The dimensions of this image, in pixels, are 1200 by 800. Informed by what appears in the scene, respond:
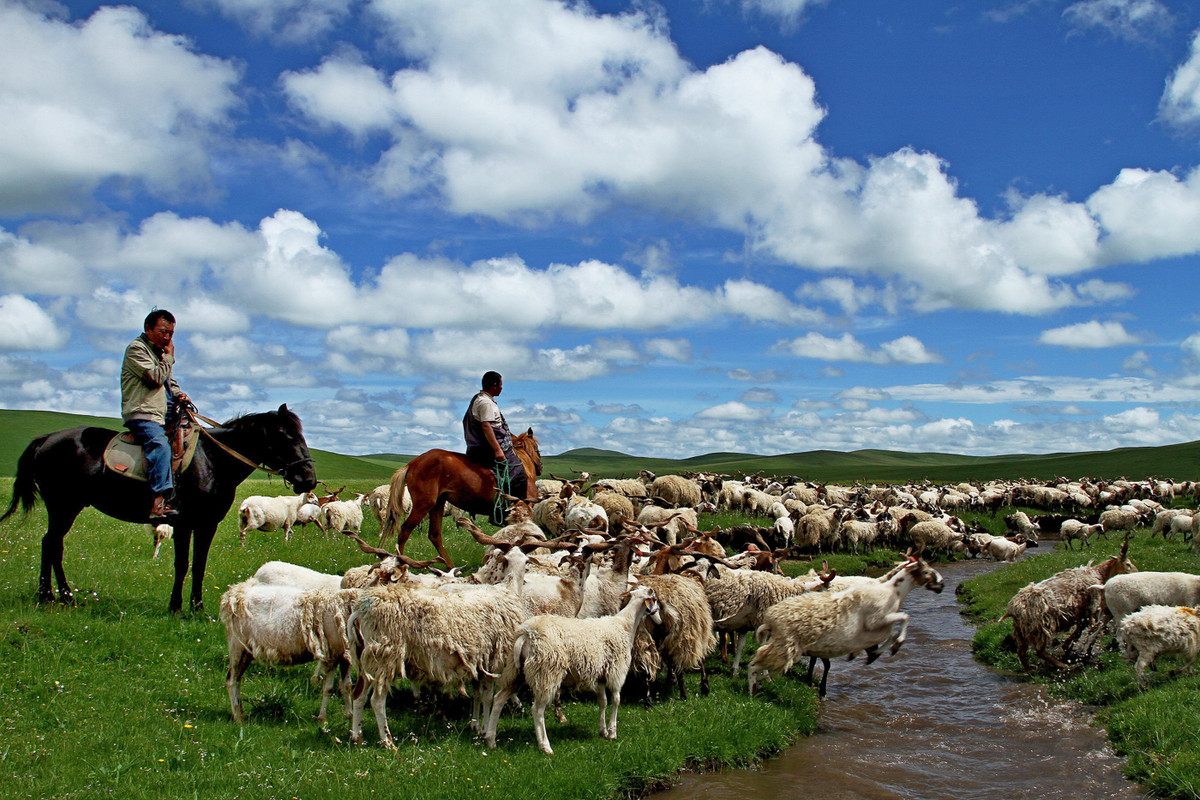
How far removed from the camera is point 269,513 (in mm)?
21141

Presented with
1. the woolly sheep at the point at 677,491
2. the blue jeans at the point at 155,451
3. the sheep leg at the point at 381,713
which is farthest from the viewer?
the woolly sheep at the point at 677,491

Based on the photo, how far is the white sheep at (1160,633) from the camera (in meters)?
9.96

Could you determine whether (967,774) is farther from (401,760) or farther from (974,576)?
(974,576)

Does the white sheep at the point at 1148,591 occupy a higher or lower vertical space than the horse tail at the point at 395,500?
lower

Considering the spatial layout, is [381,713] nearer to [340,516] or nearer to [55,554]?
[55,554]

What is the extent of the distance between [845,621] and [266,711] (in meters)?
7.48

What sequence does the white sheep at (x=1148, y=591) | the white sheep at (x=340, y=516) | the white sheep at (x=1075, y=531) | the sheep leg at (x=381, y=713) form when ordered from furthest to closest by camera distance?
the white sheep at (x=1075, y=531)
the white sheep at (x=340, y=516)
the white sheep at (x=1148, y=591)
the sheep leg at (x=381, y=713)

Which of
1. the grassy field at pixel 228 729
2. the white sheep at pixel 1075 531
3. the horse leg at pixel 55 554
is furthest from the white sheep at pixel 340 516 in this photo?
the white sheep at pixel 1075 531

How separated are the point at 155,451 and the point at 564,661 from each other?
6.33m

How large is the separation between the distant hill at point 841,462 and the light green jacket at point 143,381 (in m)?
23.7

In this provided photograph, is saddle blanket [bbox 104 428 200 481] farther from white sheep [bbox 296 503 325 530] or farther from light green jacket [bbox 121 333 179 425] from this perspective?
white sheep [bbox 296 503 325 530]

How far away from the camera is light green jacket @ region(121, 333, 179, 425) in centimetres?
968

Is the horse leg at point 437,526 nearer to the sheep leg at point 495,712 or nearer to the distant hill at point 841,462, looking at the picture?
the sheep leg at point 495,712

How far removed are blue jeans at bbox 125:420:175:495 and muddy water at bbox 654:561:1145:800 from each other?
7.57m
